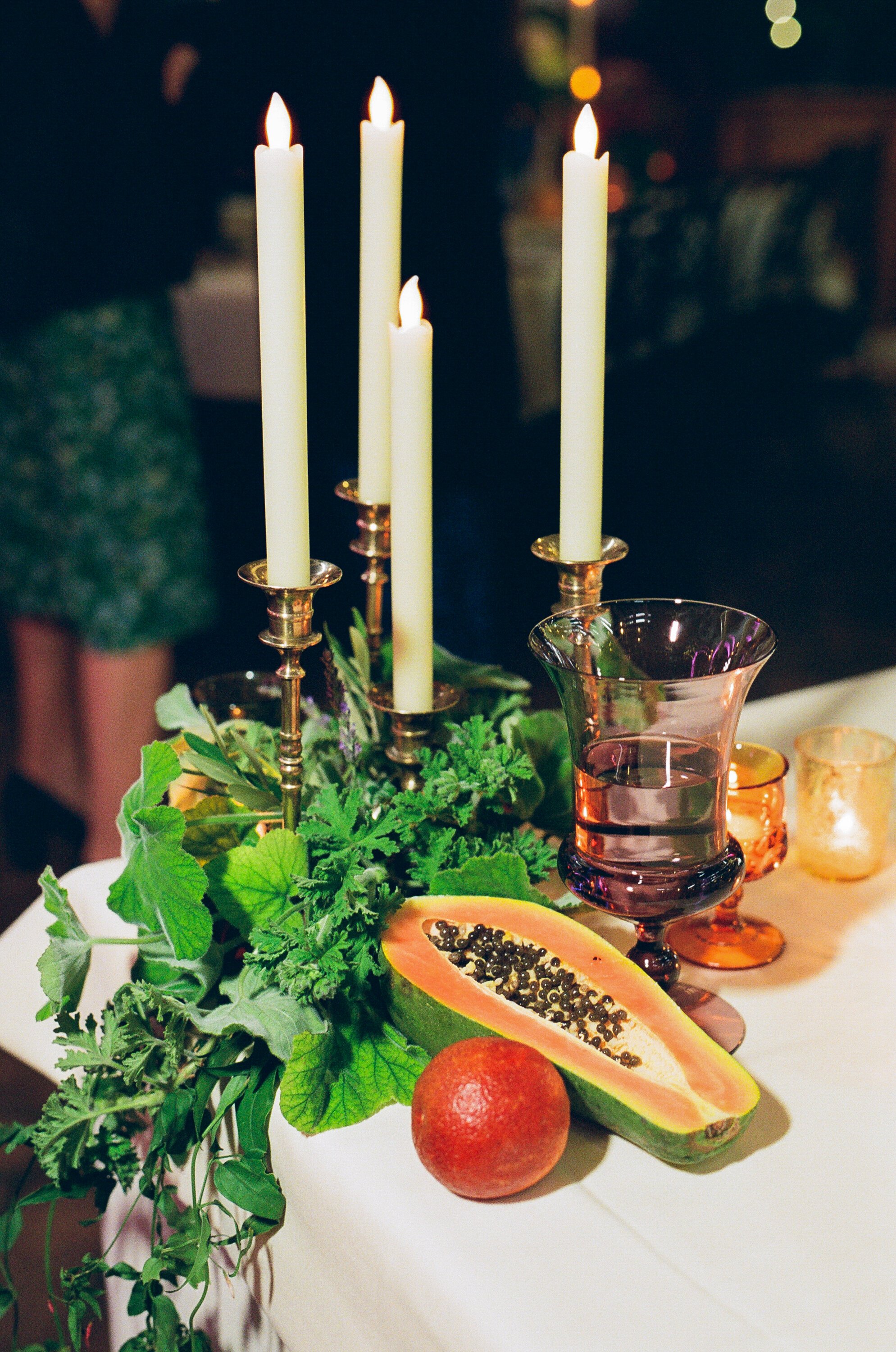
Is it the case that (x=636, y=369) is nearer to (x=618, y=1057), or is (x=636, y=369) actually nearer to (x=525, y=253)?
(x=525, y=253)

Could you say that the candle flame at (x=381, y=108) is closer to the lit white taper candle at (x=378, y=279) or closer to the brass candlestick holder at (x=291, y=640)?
the lit white taper candle at (x=378, y=279)

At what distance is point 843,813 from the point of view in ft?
2.74

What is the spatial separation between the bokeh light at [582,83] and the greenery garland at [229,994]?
622 cm

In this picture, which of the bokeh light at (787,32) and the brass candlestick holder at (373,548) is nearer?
the brass candlestick holder at (373,548)

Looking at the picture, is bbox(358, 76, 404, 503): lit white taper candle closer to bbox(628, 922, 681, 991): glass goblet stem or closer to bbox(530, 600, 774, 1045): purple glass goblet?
bbox(530, 600, 774, 1045): purple glass goblet

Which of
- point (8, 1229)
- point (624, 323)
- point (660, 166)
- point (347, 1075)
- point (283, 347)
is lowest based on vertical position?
point (8, 1229)

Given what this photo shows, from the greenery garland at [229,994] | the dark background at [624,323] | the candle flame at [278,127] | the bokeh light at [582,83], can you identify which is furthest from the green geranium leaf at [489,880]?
the bokeh light at [582,83]

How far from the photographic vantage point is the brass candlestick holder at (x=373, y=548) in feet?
2.69

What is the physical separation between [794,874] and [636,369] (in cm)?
381

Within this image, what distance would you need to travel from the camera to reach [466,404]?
196 cm

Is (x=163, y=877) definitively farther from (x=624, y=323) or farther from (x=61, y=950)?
(x=624, y=323)

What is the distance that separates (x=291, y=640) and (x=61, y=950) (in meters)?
0.20

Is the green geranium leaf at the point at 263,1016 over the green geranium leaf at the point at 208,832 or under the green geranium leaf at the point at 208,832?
under

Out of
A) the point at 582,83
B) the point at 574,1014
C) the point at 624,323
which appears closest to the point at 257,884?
the point at 574,1014
